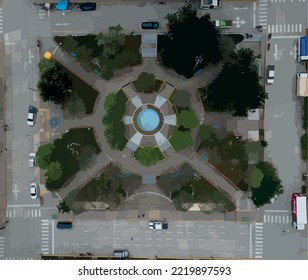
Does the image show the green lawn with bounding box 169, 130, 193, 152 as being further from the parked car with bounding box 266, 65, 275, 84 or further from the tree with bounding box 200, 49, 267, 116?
the parked car with bounding box 266, 65, 275, 84

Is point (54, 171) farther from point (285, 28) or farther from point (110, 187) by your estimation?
point (285, 28)

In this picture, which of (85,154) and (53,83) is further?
(85,154)

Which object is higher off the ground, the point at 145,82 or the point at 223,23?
the point at 223,23

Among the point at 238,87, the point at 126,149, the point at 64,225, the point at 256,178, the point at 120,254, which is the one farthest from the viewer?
the point at 64,225

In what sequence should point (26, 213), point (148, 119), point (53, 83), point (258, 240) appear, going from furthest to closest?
1. point (26, 213)
2. point (258, 240)
3. point (148, 119)
4. point (53, 83)

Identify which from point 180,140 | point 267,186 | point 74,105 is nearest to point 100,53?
point 74,105

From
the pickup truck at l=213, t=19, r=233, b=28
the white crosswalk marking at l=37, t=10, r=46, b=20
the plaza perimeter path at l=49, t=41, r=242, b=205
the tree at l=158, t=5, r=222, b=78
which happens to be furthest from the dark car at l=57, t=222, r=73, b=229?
the pickup truck at l=213, t=19, r=233, b=28
